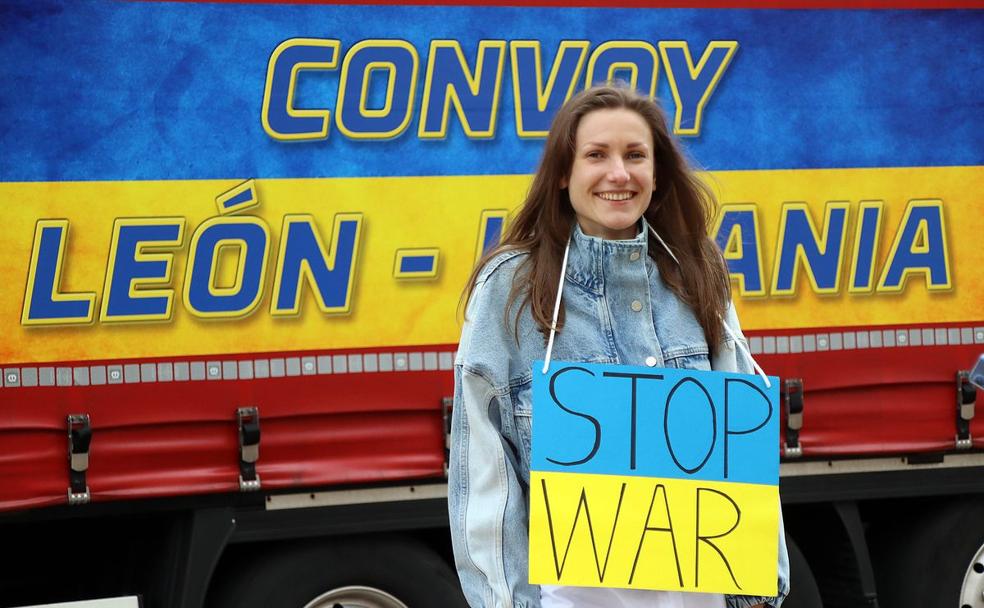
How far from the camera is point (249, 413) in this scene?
4641mm

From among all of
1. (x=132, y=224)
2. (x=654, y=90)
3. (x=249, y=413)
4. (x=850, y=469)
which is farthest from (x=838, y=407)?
(x=132, y=224)

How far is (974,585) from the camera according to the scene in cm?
544

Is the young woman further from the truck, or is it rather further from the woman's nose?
the truck

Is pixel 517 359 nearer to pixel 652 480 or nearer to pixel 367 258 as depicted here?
pixel 652 480

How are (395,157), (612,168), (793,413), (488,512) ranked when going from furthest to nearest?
(793,413), (395,157), (612,168), (488,512)

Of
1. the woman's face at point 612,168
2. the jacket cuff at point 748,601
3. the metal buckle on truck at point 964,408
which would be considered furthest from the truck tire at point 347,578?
the woman's face at point 612,168

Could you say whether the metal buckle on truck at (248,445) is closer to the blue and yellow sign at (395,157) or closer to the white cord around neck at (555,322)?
the blue and yellow sign at (395,157)

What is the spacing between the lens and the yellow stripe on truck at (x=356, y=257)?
4477mm

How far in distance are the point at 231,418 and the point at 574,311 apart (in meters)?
2.49

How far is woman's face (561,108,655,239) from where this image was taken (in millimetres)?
2410

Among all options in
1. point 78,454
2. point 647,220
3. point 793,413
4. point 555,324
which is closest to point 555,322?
point 555,324

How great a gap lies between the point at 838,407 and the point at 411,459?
1.66 m

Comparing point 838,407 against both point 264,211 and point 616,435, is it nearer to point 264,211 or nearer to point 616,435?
point 264,211

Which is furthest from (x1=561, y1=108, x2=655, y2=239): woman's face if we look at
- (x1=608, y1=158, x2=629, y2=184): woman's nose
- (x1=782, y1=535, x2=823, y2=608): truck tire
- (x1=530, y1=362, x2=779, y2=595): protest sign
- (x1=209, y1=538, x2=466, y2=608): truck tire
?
(x1=782, y1=535, x2=823, y2=608): truck tire
